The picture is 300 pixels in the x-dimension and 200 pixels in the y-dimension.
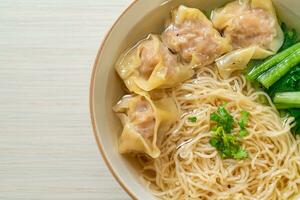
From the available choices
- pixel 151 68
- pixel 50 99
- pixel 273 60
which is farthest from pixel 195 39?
pixel 50 99

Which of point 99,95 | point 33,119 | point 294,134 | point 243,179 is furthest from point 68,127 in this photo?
point 294,134

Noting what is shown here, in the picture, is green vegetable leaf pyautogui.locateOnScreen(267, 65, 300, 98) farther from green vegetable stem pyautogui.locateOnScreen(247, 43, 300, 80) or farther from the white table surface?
the white table surface

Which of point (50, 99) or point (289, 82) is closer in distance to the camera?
point (289, 82)

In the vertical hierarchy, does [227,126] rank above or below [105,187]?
above

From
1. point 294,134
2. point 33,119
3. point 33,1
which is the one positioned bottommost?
point 33,119

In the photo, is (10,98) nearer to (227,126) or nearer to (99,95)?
(99,95)

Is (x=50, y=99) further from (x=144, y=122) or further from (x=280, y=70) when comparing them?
(x=280, y=70)
